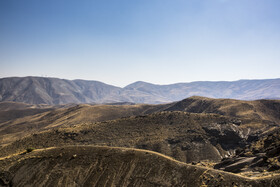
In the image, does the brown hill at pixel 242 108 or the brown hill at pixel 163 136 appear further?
the brown hill at pixel 242 108

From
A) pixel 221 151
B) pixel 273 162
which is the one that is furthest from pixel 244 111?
pixel 273 162

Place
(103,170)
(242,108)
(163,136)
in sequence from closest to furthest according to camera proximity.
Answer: (103,170) < (163,136) < (242,108)

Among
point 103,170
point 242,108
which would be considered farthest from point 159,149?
point 242,108

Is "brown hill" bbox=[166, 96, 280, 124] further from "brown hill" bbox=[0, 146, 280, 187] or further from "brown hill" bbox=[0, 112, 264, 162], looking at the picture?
"brown hill" bbox=[0, 146, 280, 187]

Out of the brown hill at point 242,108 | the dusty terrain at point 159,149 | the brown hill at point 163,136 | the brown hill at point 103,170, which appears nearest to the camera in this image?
the brown hill at point 103,170

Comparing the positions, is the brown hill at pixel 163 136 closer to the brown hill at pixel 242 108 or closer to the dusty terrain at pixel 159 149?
the dusty terrain at pixel 159 149

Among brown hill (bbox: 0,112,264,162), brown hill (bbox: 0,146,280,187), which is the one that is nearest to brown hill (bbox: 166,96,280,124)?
brown hill (bbox: 0,112,264,162)

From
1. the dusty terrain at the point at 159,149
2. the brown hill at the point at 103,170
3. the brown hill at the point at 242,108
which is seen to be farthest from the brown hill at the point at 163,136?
the brown hill at the point at 242,108

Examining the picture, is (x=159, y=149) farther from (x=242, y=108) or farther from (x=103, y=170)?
(x=242, y=108)
